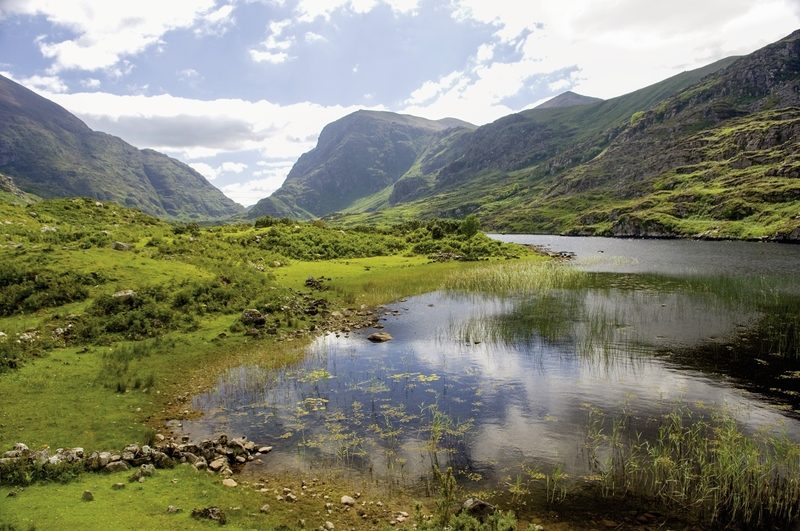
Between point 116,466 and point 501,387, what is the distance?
19118 mm

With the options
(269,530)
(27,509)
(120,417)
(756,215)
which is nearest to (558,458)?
(269,530)

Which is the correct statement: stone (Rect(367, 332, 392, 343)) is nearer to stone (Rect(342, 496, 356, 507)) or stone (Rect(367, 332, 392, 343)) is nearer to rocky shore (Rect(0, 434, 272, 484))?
rocky shore (Rect(0, 434, 272, 484))

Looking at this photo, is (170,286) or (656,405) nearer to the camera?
(656,405)

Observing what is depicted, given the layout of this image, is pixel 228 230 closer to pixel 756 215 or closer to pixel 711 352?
pixel 711 352

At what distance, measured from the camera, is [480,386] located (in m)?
26.4

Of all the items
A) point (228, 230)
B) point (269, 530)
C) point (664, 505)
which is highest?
point (228, 230)

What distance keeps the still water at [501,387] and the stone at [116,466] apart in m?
4.32

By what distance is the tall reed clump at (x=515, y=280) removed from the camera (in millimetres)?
59406

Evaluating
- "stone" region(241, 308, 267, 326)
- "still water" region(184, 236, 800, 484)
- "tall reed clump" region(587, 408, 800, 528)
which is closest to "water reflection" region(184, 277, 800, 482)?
"still water" region(184, 236, 800, 484)

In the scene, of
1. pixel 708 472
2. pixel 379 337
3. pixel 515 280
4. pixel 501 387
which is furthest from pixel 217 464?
pixel 515 280

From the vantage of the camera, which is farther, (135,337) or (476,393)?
(135,337)

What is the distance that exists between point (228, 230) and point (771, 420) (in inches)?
3565

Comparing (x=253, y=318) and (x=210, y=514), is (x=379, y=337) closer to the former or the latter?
(x=253, y=318)

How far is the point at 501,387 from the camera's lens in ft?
85.7
